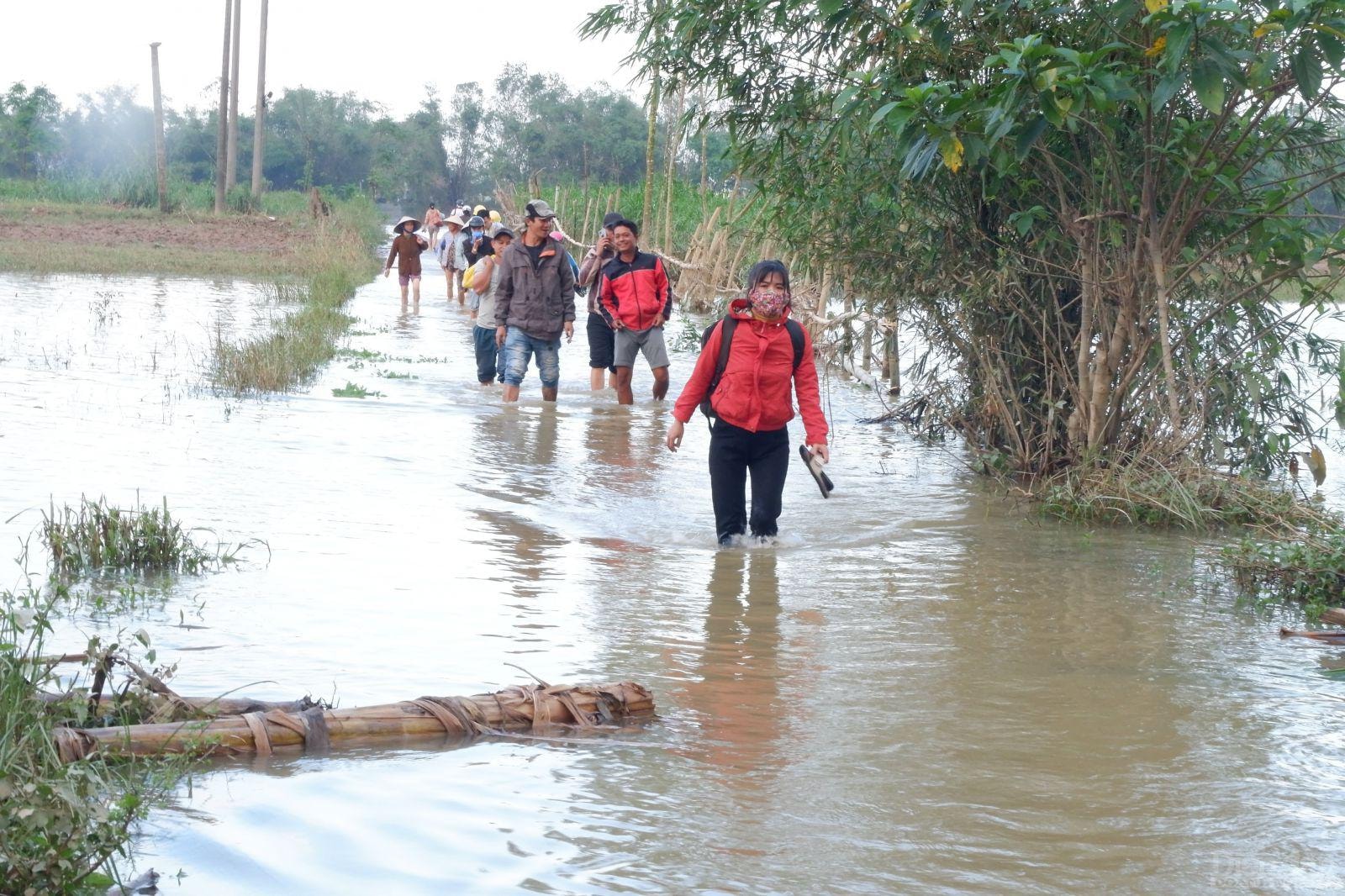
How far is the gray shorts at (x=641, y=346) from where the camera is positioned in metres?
12.2

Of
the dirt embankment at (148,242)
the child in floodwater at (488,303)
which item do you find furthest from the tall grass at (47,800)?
the dirt embankment at (148,242)

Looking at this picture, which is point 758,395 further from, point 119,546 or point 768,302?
point 119,546

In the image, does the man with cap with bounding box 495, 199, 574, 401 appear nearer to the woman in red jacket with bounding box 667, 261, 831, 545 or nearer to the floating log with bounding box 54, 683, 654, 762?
the woman in red jacket with bounding box 667, 261, 831, 545

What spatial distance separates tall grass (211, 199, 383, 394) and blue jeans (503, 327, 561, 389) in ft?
7.15

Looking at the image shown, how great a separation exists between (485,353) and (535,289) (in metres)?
2.27

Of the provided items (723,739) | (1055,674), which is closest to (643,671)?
(723,739)

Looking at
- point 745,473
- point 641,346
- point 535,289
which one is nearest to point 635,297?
point 641,346

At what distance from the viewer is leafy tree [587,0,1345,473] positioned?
260 inches

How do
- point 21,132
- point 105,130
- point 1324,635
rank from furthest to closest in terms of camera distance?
point 105,130, point 21,132, point 1324,635

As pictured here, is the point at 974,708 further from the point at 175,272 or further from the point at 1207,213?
the point at 175,272

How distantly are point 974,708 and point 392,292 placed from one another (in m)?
25.2

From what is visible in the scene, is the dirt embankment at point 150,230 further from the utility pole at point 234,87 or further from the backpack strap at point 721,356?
the backpack strap at point 721,356

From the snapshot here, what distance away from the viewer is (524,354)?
40.2ft

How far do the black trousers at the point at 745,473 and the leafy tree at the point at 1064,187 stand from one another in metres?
1.58
